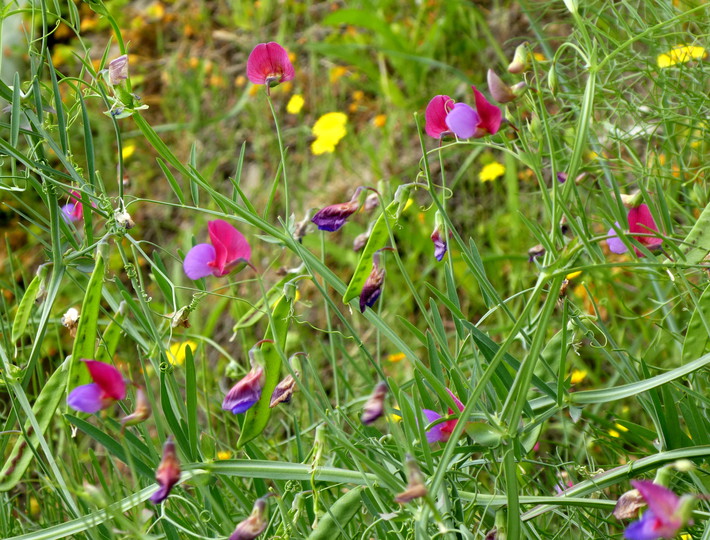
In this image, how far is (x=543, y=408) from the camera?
832mm

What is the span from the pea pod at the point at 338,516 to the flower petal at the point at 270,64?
1.49ft

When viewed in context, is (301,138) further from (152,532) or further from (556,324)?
(152,532)

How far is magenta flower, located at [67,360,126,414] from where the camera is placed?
61cm

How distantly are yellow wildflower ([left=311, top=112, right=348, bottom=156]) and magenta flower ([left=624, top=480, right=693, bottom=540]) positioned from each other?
1.72 m

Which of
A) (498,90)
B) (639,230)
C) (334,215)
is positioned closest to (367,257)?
(334,215)

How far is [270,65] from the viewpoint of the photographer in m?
0.88

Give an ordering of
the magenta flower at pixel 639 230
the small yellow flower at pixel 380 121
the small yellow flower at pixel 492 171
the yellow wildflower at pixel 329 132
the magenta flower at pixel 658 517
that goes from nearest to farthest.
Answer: the magenta flower at pixel 658 517, the magenta flower at pixel 639 230, the small yellow flower at pixel 492 171, the yellow wildflower at pixel 329 132, the small yellow flower at pixel 380 121

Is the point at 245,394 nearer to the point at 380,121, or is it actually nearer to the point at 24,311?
the point at 24,311

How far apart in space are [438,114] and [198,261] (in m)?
0.29

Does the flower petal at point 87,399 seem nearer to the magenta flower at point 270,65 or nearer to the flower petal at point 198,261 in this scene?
the flower petal at point 198,261

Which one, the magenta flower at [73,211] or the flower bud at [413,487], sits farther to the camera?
the magenta flower at [73,211]

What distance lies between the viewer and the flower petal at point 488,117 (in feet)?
2.35

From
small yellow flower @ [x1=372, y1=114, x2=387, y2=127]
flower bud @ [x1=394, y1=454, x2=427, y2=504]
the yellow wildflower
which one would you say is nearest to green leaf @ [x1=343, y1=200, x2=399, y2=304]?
flower bud @ [x1=394, y1=454, x2=427, y2=504]

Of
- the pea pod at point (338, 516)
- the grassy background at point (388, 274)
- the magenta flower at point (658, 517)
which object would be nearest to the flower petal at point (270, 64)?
the grassy background at point (388, 274)
